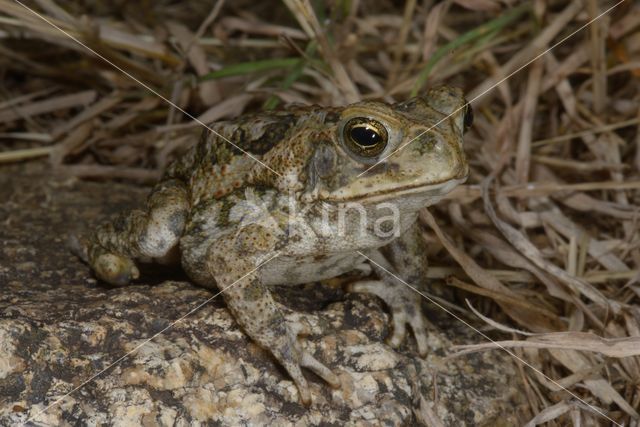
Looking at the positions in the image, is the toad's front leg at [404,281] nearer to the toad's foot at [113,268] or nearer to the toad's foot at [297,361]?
the toad's foot at [297,361]

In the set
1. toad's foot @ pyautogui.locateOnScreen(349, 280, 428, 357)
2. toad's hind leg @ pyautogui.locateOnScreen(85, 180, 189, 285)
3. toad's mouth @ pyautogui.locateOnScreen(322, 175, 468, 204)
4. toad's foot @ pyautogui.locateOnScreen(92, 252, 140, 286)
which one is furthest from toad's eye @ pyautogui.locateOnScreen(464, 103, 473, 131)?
toad's foot @ pyautogui.locateOnScreen(92, 252, 140, 286)

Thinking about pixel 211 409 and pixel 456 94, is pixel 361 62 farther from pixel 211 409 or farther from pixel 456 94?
pixel 211 409

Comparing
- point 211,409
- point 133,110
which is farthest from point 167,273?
point 133,110

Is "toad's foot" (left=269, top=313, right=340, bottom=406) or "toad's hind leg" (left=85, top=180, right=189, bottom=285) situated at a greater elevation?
"toad's hind leg" (left=85, top=180, right=189, bottom=285)

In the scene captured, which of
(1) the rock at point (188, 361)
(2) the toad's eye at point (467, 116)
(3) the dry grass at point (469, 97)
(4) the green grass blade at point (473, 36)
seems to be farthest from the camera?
(4) the green grass blade at point (473, 36)

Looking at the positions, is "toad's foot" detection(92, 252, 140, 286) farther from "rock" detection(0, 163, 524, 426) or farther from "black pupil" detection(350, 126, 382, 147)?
"black pupil" detection(350, 126, 382, 147)

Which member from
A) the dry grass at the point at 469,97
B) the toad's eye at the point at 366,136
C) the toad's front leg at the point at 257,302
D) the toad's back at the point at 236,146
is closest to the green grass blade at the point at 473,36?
the dry grass at the point at 469,97
